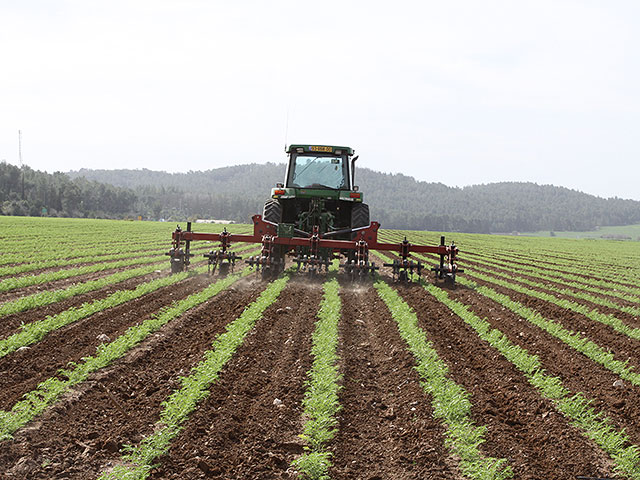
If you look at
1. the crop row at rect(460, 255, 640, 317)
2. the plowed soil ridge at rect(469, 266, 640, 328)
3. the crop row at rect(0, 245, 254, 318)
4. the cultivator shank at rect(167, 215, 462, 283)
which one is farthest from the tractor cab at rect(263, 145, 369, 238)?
the crop row at rect(460, 255, 640, 317)

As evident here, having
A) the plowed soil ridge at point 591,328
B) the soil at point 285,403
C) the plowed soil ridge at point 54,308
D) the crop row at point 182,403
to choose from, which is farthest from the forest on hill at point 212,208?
the crop row at point 182,403

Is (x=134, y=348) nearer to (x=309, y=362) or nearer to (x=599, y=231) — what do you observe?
(x=309, y=362)

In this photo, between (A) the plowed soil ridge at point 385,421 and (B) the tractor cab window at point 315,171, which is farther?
(B) the tractor cab window at point 315,171

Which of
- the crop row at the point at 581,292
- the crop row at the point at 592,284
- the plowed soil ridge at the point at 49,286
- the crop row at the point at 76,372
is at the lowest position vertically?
the crop row at the point at 592,284

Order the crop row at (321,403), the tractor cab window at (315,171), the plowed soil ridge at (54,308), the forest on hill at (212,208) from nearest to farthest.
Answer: the crop row at (321,403) < the plowed soil ridge at (54,308) < the tractor cab window at (315,171) < the forest on hill at (212,208)

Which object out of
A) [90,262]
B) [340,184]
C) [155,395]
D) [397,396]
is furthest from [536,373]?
[90,262]

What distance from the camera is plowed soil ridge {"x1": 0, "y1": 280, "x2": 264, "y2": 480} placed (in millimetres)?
3387

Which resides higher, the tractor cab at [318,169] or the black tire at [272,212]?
the tractor cab at [318,169]

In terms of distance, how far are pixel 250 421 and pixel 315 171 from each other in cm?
949

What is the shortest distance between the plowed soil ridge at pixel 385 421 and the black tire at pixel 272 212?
6.23m

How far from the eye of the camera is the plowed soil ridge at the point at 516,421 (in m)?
3.70

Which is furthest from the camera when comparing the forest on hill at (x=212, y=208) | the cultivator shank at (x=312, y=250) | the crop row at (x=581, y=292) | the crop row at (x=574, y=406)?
the forest on hill at (x=212, y=208)

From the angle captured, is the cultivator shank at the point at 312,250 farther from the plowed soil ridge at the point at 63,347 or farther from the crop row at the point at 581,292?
the plowed soil ridge at the point at 63,347

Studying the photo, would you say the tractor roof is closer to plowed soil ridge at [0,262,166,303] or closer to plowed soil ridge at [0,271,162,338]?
plowed soil ridge at [0,271,162,338]
